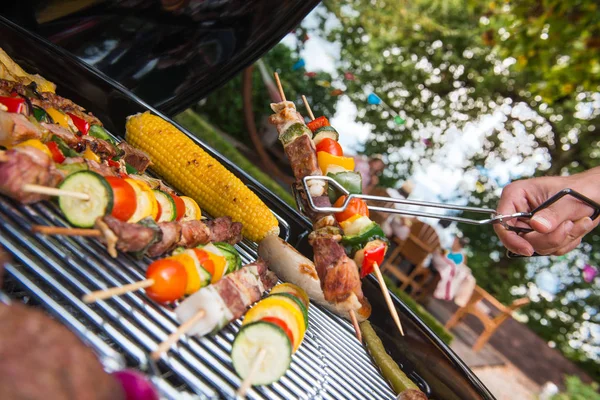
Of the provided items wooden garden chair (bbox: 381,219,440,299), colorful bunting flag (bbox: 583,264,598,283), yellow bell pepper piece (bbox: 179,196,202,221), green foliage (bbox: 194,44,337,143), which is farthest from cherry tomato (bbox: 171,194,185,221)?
colorful bunting flag (bbox: 583,264,598,283)

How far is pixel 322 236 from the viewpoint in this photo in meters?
1.85

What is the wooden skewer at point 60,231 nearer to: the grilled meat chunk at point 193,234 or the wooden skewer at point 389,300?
the grilled meat chunk at point 193,234

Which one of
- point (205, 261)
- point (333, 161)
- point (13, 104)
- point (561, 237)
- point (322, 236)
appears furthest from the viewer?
point (561, 237)

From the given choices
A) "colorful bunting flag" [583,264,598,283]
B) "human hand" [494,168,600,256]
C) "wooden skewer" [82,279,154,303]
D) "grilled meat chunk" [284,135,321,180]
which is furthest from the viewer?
"colorful bunting flag" [583,264,598,283]

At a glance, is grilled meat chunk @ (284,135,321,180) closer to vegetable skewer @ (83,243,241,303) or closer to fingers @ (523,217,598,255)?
vegetable skewer @ (83,243,241,303)

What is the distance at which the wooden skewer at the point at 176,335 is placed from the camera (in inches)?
42.4

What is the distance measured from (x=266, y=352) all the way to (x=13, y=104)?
4.79 feet

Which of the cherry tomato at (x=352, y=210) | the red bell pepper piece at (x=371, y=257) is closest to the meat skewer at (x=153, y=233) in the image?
the cherry tomato at (x=352, y=210)

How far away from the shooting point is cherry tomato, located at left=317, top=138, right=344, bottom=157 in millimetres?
2145

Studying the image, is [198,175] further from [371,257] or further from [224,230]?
[371,257]

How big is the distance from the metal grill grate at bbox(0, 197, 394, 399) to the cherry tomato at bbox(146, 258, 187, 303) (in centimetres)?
4

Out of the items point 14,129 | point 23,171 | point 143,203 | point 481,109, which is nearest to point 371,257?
point 143,203

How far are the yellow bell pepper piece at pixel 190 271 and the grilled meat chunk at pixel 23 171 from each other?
492 mm

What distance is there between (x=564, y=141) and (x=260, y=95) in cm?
735
